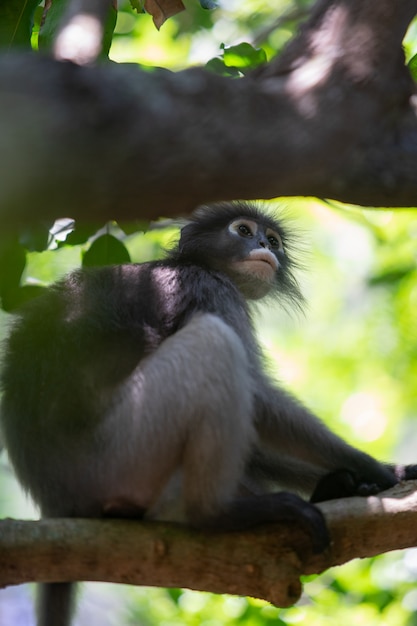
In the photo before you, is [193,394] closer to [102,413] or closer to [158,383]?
[158,383]

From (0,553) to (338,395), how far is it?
10.7 meters

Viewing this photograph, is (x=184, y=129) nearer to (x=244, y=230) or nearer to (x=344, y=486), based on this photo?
(x=344, y=486)

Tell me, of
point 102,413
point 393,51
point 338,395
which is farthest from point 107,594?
point 393,51

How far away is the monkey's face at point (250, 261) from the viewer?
615 cm

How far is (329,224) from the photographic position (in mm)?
14789

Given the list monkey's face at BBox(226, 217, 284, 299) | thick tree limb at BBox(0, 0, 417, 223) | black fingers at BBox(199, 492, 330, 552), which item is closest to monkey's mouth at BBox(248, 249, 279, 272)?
monkey's face at BBox(226, 217, 284, 299)

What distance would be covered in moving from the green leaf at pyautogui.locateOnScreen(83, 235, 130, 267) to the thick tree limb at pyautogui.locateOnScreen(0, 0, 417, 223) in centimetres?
226

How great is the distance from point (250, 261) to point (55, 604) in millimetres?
2641

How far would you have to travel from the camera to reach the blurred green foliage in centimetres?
553

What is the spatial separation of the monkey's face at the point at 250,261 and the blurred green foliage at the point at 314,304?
529 mm

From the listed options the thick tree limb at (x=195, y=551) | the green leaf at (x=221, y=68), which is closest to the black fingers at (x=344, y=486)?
the thick tree limb at (x=195, y=551)

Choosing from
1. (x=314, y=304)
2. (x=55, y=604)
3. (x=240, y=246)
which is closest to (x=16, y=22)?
(x=240, y=246)

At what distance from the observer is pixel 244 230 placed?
6.42 meters

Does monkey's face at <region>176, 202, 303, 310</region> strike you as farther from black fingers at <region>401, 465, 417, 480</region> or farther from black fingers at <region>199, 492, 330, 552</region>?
black fingers at <region>199, 492, 330, 552</region>
